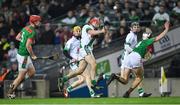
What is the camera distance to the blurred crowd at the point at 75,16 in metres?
29.5

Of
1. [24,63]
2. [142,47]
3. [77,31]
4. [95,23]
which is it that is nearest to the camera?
[142,47]

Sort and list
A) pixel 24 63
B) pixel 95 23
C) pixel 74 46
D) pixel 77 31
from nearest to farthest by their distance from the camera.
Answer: pixel 95 23 → pixel 24 63 → pixel 77 31 → pixel 74 46

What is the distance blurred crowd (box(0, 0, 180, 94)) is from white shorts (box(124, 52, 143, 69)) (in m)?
4.40

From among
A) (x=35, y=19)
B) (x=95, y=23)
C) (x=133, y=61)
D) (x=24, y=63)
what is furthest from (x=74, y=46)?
(x=133, y=61)

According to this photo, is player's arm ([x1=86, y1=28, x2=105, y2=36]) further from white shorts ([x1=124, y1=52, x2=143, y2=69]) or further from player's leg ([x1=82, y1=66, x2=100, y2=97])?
player's leg ([x1=82, y1=66, x2=100, y2=97])

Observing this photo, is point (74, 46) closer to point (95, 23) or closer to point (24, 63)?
point (95, 23)

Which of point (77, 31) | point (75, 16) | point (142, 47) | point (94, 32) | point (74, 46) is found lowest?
point (142, 47)

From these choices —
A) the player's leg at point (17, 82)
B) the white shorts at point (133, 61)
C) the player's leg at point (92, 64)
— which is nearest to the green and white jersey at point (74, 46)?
the player's leg at point (92, 64)

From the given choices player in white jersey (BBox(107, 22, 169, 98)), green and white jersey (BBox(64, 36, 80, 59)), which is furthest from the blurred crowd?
player in white jersey (BBox(107, 22, 169, 98))

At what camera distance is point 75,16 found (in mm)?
32125

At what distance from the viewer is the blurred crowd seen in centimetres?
2955

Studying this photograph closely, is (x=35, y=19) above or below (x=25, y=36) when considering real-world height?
above

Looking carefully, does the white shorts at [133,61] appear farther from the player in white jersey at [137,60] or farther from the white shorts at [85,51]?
the white shorts at [85,51]

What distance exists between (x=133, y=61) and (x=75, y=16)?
834cm
